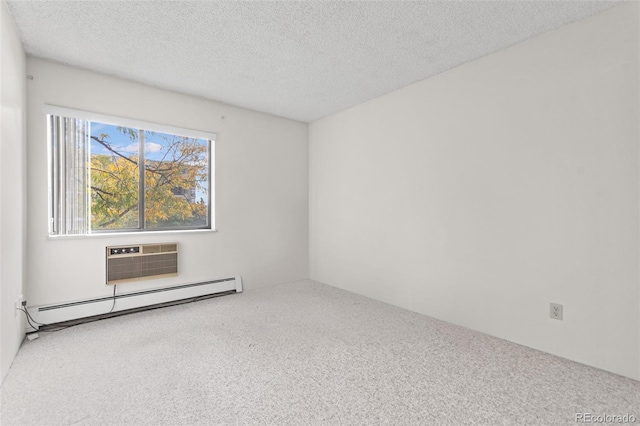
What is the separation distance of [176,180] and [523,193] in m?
3.88

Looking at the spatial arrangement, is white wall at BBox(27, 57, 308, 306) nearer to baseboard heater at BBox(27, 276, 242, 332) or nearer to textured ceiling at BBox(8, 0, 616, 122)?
baseboard heater at BBox(27, 276, 242, 332)

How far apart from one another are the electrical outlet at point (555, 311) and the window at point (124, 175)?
3691 mm

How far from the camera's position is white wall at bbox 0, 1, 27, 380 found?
192 centimetres

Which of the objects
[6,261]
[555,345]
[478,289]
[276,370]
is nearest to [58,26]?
[6,261]

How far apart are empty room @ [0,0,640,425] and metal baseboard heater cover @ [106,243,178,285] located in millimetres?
20

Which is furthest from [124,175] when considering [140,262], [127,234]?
[140,262]

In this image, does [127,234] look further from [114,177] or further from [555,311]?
[555,311]

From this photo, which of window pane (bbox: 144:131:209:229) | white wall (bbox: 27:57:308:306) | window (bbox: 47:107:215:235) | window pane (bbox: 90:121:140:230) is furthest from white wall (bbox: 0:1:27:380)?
window pane (bbox: 144:131:209:229)

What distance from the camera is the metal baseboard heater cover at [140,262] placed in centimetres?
308

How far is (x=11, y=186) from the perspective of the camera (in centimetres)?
214

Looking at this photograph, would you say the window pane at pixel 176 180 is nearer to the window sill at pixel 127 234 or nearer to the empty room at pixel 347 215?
the empty room at pixel 347 215

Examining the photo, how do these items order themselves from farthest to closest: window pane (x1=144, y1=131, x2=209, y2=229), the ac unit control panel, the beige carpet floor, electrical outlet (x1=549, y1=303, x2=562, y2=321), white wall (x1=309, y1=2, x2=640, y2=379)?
window pane (x1=144, y1=131, x2=209, y2=229) → the ac unit control panel → electrical outlet (x1=549, y1=303, x2=562, y2=321) → white wall (x1=309, y1=2, x2=640, y2=379) → the beige carpet floor

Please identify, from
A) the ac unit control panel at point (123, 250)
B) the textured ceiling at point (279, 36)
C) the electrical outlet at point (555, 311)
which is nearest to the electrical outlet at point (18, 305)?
the ac unit control panel at point (123, 250)

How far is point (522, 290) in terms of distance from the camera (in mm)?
2441
